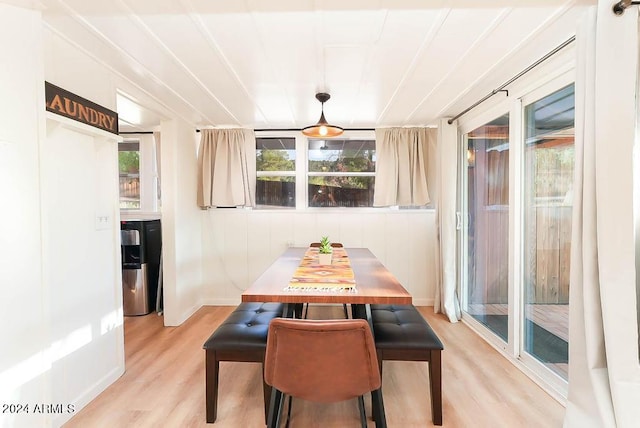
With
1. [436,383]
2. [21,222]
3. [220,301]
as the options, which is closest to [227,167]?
[220,301]

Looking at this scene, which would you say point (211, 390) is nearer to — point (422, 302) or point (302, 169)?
point (302, 169)

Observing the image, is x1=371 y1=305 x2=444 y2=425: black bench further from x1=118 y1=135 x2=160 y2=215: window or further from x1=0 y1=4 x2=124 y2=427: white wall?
x1=118 y1=135 x2=160 y2=215: window

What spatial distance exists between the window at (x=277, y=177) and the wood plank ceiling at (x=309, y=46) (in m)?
1.04

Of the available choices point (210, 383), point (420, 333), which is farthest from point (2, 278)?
point (420, 333)

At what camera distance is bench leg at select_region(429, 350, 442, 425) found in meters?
1.69

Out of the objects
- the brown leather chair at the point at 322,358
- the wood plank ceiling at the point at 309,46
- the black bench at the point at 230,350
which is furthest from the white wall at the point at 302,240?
the brown leather chair at the point at 322,358

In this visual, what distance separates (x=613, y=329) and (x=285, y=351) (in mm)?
1518

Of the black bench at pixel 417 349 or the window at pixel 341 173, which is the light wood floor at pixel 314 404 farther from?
the window at pixel 341 173

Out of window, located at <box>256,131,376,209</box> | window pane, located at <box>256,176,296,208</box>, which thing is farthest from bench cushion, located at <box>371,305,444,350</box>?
window pane, located at <box>256,176,296,208</box>

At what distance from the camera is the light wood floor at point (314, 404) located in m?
1.78

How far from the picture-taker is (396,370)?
2352mm

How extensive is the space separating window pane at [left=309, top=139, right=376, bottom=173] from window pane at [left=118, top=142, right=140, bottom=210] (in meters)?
2.35

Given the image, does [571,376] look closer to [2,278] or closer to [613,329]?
[613,329]

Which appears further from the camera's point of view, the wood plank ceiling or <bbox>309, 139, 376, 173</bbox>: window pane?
<bbox>309, 139, 376, 173</bbox>: window pane
